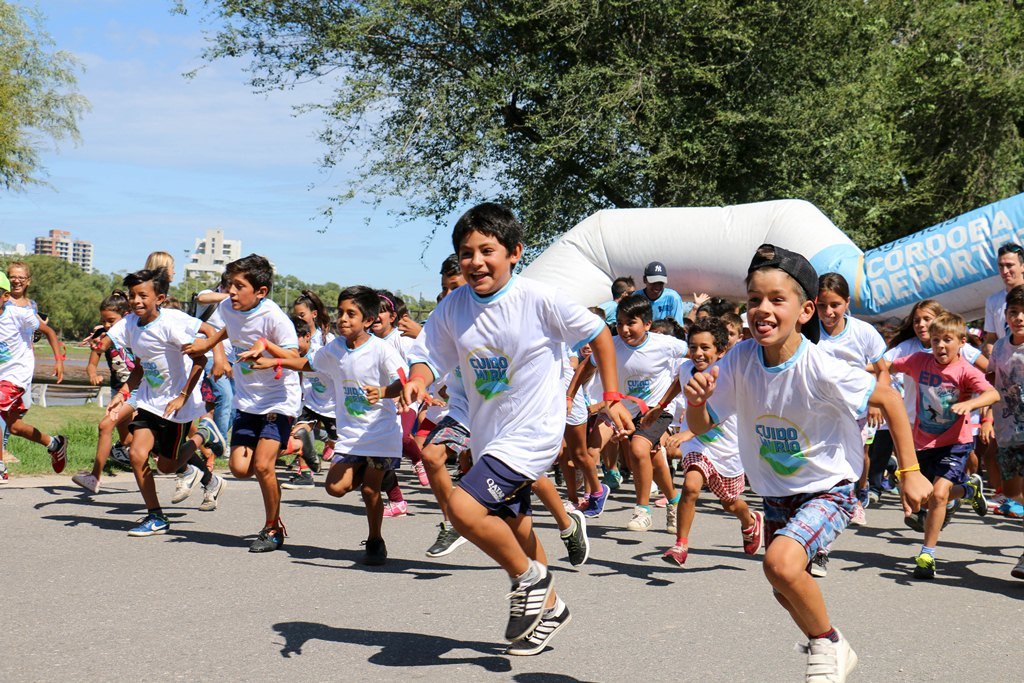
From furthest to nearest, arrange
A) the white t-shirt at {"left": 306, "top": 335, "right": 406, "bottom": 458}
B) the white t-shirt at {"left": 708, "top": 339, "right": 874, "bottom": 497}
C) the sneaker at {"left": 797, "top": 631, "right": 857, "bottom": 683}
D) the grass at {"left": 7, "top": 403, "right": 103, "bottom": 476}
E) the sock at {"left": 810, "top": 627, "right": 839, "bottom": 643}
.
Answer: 1. the grass at {"left": 7, "top": 403, "right": 103, "bottom": 476}
2. the white t-shirt at {"left": 306, "top": 335, "right": 406, "bottom": 458}
3. the white t-shirt at {"left": 708, "top": 339, "right": 874, "bottom": 497}
4. the sock at {"left": 810, "top": 627, "right": 839, "bottom": 643}
5. the sneaker at {"left": 797, "top": 631, "right": 857, "bottom": 683}

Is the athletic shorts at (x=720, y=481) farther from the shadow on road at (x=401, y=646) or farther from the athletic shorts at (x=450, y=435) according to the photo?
the shadow on road at (x=401, y=646)

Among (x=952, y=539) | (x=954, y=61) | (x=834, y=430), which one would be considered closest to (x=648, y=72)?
(x=954, y=61)

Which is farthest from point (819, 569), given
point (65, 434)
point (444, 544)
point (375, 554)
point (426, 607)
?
point (65, 434)

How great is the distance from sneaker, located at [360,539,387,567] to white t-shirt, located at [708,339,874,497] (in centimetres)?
334

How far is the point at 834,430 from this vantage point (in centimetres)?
442

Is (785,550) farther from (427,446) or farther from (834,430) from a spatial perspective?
(427,446)

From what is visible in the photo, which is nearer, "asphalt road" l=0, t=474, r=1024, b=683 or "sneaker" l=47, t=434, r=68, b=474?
"asphalt road" l=0, t=474, r=1024, b=683

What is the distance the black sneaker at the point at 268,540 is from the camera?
24.8 ft

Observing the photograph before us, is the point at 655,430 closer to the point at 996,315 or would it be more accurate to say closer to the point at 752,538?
the point at 752,538

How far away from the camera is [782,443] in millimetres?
4430

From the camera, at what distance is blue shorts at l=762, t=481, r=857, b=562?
4195mm

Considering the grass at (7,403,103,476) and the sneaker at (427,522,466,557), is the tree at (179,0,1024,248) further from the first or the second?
the sneaker at (427,522,466,557)

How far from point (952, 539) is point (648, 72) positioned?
39.1 feet

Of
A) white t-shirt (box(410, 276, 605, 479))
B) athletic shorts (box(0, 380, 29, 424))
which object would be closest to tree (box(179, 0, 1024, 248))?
athletic shorts (box(0, 380, 29, 424))
